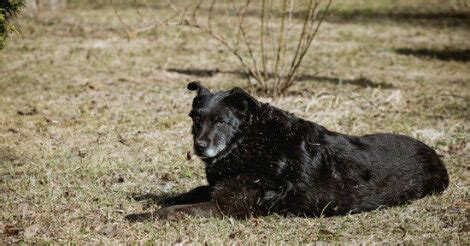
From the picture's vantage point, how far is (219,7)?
86.7 ft

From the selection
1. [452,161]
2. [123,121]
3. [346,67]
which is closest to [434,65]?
[346,67]

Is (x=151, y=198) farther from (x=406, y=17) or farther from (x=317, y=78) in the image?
(x=406, y=17)

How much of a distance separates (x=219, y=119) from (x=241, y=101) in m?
0.27

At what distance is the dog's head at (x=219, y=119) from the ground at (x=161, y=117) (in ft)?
2.31

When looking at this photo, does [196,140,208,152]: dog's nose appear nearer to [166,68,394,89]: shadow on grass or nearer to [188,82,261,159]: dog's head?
[188,82,261,159]: dog's head

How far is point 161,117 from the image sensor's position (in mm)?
9578

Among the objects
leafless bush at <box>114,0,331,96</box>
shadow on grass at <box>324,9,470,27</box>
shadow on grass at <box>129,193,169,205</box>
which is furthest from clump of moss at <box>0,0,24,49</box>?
shadow on grass at <box>324,9,470,27</box>

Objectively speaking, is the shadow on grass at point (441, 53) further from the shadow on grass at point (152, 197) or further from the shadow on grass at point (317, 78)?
the shadow on grass at point (152, 197)

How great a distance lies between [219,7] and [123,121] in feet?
59.3

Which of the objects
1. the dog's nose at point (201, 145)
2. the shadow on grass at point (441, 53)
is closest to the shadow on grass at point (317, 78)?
the shadow on grass at point (441, 53)

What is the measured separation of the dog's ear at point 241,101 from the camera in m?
5.28

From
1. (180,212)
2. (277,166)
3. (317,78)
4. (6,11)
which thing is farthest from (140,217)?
(317,78)

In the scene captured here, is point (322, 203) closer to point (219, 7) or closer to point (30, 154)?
point (30, 154)

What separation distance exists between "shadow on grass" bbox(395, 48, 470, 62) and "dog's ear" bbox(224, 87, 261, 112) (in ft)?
42.5
